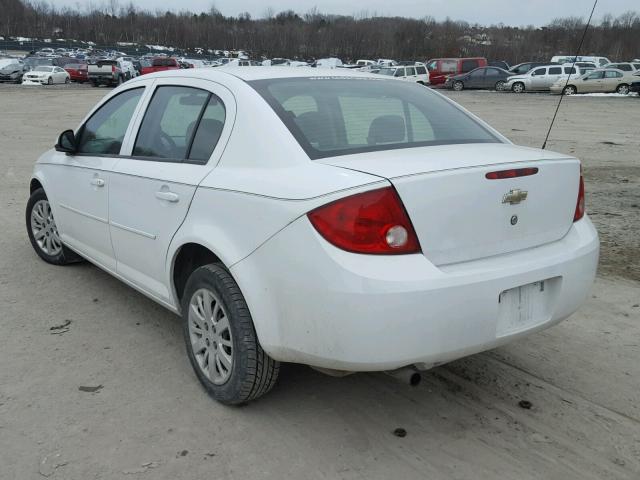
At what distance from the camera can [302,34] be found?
128125 mm

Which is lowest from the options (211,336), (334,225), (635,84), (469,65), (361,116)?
(211,336)

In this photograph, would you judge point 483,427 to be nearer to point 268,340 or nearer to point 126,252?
point 268,340

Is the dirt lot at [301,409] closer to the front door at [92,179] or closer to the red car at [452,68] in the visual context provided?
the front door at [92,179]

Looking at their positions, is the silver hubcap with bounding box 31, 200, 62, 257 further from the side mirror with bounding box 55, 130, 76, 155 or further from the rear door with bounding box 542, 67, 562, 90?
the rear door with bounding box 542, 67, 562, 90

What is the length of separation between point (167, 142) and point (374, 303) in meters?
1.81

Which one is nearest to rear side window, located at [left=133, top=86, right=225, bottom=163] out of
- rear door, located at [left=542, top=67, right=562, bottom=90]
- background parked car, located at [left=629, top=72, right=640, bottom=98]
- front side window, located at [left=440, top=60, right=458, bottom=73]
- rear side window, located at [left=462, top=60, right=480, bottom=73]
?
background parked car, located at [left=629, top=72, right=640, bottom=98]

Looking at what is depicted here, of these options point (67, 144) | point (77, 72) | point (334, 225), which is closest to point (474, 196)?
point (334, 225)

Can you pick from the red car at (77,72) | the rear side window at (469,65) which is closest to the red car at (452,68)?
the rear side window at (469,65)

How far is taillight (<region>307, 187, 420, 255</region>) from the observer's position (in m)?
2.48

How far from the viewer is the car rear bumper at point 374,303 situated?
2.44 meters

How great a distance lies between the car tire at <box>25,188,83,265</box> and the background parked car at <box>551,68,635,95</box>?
104ft

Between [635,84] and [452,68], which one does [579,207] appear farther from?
[452,68]

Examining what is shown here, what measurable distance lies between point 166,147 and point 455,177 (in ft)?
5.86

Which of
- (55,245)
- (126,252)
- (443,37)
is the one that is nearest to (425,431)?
(126,252)
